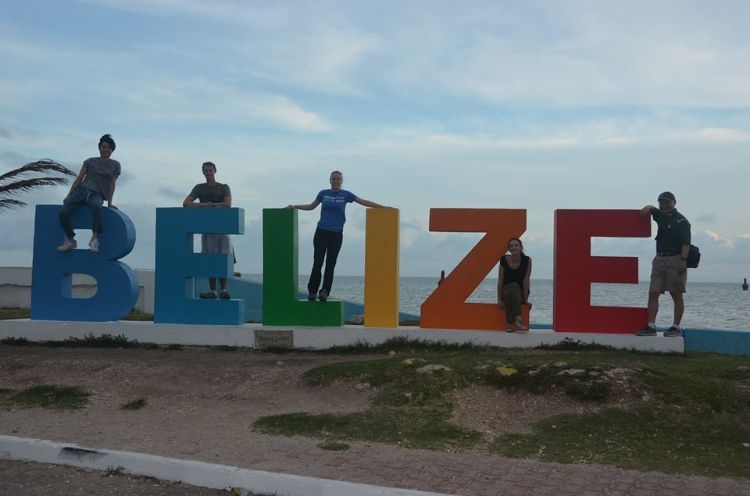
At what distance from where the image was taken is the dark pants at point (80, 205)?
11812 millimetres

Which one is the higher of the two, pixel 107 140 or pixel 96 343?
pixel 107 140

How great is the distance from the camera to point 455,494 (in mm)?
5176

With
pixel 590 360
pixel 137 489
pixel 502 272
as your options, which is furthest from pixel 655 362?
pixel 137 489

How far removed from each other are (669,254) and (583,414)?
167 inches

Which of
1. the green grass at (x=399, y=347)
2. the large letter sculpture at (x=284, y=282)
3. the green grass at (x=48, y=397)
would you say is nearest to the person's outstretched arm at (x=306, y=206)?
the large letter sculpture at (x=284, y=282)

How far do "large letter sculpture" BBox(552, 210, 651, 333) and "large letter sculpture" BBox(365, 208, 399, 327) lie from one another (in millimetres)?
2385

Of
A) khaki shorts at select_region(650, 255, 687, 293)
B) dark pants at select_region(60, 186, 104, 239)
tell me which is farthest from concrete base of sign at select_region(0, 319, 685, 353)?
dark pants at select_region(60, 186, 104, 239)

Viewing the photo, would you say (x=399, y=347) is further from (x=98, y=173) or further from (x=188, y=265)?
(x=98, y=173)

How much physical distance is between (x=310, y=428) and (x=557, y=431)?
2287 mm

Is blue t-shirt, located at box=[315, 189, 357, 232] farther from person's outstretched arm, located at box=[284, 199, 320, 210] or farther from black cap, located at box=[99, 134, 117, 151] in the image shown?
black cap, located at box=[99, 134, 117, 151]

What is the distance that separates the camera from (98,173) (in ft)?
A: 39.1

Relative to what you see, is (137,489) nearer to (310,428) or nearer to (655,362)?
(310,428)

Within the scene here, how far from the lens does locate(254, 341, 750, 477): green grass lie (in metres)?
6.24

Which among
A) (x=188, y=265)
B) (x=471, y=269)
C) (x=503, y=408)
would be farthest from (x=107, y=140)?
(x=503, y=408)
